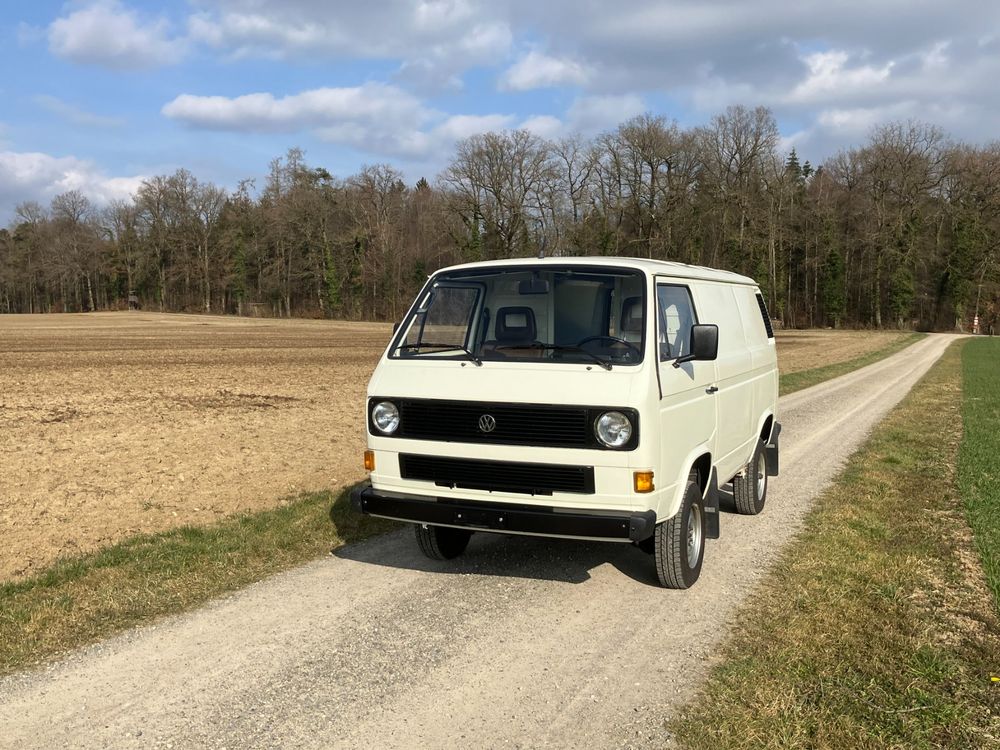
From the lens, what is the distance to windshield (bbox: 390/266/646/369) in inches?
213

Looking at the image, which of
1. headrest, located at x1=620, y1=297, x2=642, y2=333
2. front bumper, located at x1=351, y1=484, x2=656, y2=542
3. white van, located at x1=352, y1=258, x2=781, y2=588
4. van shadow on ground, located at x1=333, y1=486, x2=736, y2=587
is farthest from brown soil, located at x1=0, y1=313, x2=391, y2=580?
headrest, located at x1=620, y1=297, x2=642, y2=333

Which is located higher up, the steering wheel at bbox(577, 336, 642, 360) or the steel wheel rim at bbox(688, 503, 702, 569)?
the steering wheel at bbox(577, 336, 642, 360)

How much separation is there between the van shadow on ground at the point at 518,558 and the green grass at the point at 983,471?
230 centimetres

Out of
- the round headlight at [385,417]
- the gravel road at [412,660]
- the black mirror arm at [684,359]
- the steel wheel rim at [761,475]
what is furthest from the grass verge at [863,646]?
the round headlight at [385,417]

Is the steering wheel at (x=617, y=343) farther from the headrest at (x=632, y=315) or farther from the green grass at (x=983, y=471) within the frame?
the green grass at (x=983, y=471)

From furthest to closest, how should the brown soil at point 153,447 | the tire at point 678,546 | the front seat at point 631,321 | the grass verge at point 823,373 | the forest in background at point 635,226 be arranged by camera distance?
1. the forest in background at point 635,226
2. the grass verge at point 823,373
3. the brown soil at point 153,447
4. the tire at point 678,546
5. the front seat at point 631,321

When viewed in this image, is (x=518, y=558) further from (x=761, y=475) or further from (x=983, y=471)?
(x=983, y=471)

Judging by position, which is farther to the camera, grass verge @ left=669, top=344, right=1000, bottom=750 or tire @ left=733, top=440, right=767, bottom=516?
tire @ left=733, top=440, right=767, bottom=516

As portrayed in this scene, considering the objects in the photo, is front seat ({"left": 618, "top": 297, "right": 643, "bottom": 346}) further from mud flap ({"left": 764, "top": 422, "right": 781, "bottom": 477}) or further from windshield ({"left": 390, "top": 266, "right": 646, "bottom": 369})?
mud flap ({"left": 764, "top": 422, "right": 781, "bottom": 477})

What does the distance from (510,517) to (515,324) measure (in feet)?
5.07

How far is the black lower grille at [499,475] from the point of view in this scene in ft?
16.5

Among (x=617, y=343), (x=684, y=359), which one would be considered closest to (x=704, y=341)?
(x=684, y=359)

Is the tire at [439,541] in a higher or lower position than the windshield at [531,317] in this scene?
lower

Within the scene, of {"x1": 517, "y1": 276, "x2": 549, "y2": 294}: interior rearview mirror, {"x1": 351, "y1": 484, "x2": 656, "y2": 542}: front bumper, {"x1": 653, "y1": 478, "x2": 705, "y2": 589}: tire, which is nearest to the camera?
{"x1": 351, "y1": 484, "x2": 656, "y2": 542}: front bumper
